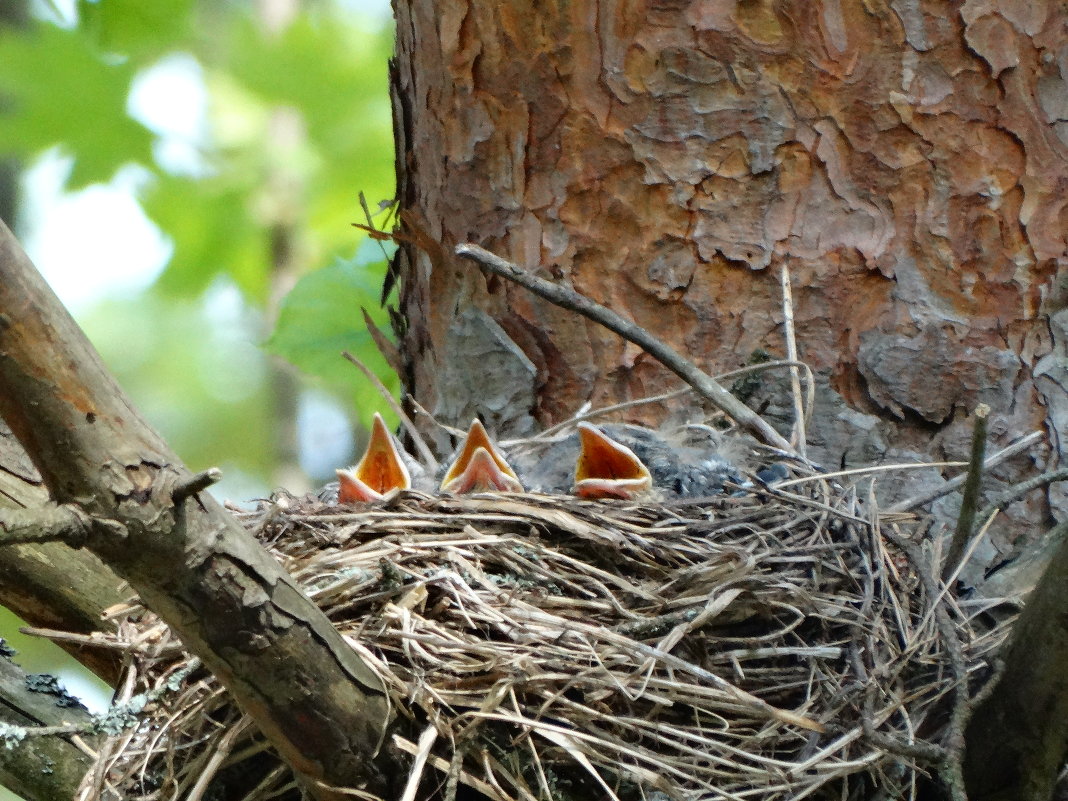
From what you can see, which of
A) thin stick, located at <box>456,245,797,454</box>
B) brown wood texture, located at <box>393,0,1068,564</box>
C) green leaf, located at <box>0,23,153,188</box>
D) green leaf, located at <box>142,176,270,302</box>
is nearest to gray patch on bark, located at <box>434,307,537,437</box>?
brown wood texture, located at <box>393,0,1068,564</box>

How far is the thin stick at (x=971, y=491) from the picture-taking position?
1.37m

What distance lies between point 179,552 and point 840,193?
4.94 feet

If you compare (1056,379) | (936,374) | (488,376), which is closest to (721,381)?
(936,374)

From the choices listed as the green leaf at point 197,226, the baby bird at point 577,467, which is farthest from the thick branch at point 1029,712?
the green leaf at point 197,226

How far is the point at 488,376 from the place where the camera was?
2.40 meters

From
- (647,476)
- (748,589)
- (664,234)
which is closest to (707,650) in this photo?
(748,589)

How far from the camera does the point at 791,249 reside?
2201mm

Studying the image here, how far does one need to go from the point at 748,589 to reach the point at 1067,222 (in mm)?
1078

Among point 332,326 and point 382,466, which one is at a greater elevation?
point 332,326

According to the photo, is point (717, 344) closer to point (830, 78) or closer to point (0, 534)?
point (830, 78)

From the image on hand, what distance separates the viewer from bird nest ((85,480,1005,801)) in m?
1.51

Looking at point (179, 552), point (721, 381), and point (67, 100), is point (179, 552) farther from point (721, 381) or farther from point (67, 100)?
point (67, 100)

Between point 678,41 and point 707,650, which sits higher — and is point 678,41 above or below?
above

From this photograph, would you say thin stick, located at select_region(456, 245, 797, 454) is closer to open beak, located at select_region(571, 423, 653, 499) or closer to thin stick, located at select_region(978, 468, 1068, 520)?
open beak, located at select_region(571, 423, 653, 499)
